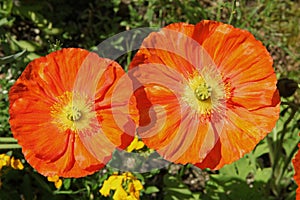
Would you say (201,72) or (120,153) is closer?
(201,72)

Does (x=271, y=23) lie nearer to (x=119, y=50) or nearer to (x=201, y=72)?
(x=119, y=50)

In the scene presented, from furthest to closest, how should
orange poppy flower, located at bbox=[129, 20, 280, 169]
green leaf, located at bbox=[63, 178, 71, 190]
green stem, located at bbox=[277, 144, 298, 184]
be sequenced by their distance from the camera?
1. green stem, located at bbox=[277, 144, 298, 184]
2. green leaf, located at bbox=[63, 178, 71, 190]
3. orange poppy flower, located at bbox=[129, 20, 280, 169]

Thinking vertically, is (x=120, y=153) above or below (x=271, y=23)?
below

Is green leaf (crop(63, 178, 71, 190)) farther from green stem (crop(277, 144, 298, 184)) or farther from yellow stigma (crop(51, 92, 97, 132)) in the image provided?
green stem (crop(277, 144, 298, 184))

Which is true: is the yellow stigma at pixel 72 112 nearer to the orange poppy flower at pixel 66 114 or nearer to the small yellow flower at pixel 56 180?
the orange poppy flower at pixel 66 114

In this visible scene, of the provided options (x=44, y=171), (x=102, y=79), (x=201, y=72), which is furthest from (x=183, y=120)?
(x=44, y=171)

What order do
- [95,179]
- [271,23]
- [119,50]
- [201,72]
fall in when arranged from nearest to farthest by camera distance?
[201,72]
[95,179]
[119,50]
[271,23]

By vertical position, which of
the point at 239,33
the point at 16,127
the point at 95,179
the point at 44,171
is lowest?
the point at 95,179

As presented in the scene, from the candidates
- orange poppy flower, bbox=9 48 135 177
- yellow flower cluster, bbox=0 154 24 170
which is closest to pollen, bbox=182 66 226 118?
orange poppy flower, bbox=9 48 135 177
